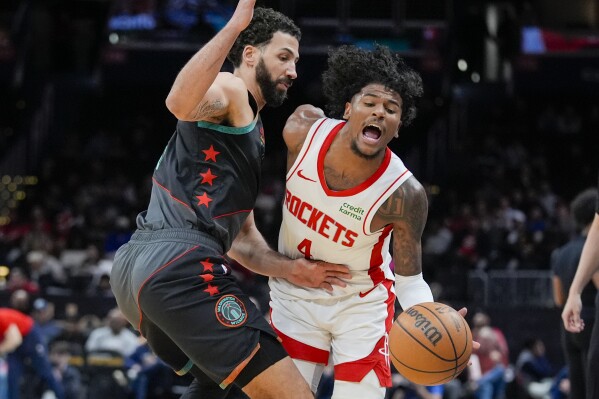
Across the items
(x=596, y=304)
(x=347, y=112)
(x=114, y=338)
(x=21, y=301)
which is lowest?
(x=114, y=338)

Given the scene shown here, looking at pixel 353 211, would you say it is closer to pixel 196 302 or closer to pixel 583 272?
pixel 196 302

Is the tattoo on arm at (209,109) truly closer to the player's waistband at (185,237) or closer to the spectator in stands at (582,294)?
the player's waistband at (185,237)

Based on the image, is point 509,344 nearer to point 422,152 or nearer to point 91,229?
point 91,229

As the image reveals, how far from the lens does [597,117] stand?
73.9 feet

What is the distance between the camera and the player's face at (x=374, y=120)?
4.83 meters

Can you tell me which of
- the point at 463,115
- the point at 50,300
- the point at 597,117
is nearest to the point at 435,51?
the point at 463,115

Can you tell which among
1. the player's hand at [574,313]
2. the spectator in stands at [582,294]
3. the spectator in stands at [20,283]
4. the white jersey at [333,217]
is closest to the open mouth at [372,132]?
the white jersey at [333,217]

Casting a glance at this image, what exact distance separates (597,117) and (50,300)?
14.1 m

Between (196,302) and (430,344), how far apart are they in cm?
111

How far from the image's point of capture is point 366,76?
198 inches

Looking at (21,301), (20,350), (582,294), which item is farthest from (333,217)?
(21,301)

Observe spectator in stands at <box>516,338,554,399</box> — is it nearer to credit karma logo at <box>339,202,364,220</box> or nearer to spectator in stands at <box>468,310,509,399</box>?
spectator in stands at <box>468,310,509,399</box>

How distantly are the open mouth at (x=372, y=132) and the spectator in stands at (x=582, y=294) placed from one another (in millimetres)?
2344

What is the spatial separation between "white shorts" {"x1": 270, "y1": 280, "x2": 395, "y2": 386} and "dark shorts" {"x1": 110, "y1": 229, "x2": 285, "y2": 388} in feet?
2.16
